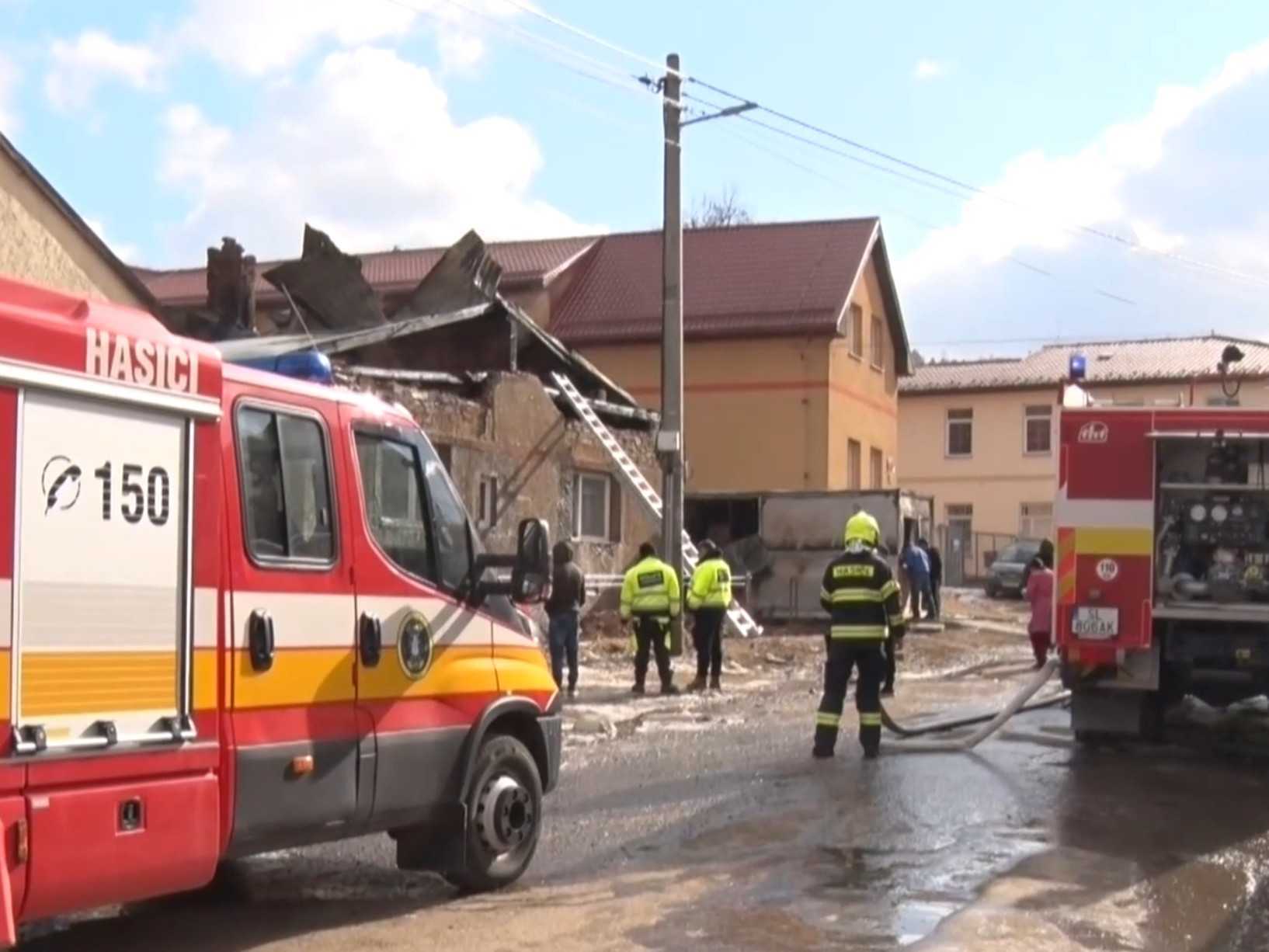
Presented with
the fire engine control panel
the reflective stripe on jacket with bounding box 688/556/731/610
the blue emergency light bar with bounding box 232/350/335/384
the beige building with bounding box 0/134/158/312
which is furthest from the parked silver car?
the blue emergency light bar with bounding box 232/350/335/384

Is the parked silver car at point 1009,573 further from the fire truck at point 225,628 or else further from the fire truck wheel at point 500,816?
the fire truck at point 225,628

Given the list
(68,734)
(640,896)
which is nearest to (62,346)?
(68,734)

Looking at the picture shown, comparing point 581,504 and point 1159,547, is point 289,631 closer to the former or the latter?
point 1159,547

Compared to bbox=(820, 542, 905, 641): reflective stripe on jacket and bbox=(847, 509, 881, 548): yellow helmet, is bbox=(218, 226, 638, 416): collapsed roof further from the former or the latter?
bbox=(820, 542, 905, 641): reflective stripe on jacket

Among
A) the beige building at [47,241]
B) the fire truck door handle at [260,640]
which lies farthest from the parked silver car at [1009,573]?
the fire truck door handle at [260,640]

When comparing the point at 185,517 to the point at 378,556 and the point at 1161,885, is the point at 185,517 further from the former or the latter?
the point at 1161,885

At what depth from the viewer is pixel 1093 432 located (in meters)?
12.6

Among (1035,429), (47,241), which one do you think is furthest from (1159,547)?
(1035,429)

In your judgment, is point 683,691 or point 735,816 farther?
point 683,691

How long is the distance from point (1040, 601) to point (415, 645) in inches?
484

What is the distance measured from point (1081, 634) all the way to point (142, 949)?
7628 mm

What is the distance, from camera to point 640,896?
8008mm

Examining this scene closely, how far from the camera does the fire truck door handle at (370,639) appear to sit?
286 inches

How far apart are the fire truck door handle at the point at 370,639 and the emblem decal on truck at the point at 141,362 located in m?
1.37
